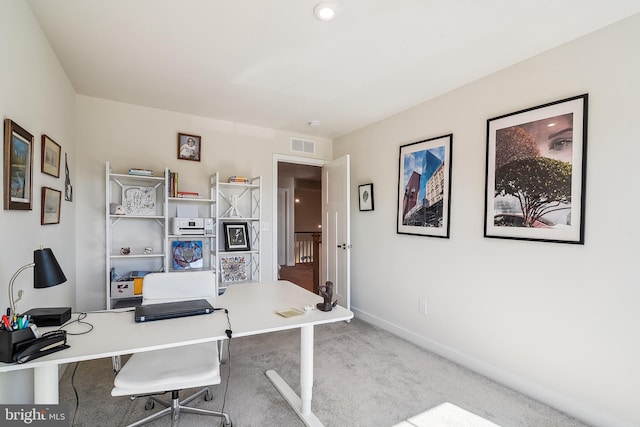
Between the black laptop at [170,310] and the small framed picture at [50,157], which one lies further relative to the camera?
the small framed picture at [50,157]

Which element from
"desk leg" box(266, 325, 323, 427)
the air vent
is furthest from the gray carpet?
the air vent

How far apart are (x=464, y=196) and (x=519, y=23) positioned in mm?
1286

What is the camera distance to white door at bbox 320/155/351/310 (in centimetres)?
375

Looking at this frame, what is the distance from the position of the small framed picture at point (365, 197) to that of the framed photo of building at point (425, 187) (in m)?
0.46

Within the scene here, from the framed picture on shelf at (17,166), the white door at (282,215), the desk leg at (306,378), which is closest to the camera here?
the framed picture on shelf at (17,166)

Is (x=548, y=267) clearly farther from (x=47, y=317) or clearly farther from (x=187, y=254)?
(x=187, y=254)

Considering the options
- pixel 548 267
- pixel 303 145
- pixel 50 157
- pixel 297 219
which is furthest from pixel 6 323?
pixel 297 219

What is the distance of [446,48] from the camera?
210 cm

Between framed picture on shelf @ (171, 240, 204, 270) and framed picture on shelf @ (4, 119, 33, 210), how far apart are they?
1.74 m

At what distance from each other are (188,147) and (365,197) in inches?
85.2

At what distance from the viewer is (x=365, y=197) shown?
12.5 feet

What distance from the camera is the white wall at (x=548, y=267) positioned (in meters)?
1.78

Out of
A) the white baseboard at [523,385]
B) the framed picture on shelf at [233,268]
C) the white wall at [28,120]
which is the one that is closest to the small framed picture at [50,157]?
the white wall at [28,120]

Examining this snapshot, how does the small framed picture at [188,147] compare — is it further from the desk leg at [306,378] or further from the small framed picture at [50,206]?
the desk leg at [306,378]
